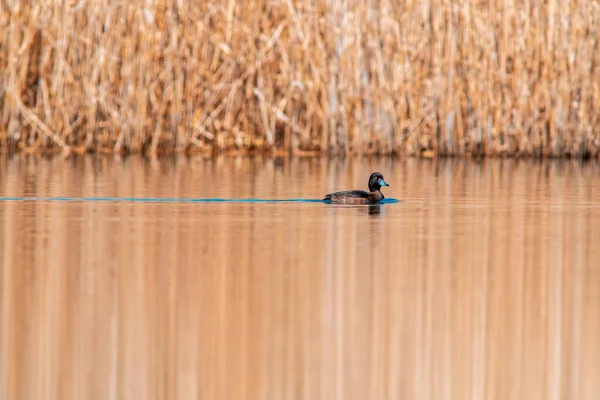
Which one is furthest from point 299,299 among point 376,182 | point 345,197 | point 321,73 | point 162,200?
point 321,73

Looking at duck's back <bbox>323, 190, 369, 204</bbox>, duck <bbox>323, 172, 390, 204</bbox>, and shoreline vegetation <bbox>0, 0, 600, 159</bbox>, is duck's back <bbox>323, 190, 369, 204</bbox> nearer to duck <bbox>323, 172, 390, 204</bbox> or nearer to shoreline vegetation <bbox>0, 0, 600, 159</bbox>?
duck <bbox>323, 172, 390, 204</bbox>

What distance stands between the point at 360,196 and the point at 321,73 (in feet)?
17.1

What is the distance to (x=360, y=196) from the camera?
A: 9.53m

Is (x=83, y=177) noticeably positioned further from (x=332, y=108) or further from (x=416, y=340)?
(x=416, y=340)

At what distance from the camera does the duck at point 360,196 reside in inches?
372

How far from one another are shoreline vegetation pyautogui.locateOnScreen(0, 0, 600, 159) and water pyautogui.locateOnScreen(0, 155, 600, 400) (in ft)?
15.8

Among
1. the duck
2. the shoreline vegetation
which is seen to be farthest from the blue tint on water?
the shoreline vegetation

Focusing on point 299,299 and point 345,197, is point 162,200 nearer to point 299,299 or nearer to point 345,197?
point 345,197

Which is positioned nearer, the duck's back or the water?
the water

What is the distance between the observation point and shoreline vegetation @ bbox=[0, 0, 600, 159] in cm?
1441

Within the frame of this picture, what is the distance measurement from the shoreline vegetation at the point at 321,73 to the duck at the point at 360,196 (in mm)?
4886

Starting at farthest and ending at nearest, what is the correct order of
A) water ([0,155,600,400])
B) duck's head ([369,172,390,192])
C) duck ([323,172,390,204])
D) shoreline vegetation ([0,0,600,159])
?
shoreline vegetation ([0,0,600,159]) < duck's head ([369,172,390,192]) < duck ([323,172,390,204]) < water ([0,155,600,400])

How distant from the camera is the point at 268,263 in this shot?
20.4ft

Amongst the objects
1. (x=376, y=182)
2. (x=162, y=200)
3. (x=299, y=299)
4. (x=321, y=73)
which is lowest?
(x=299, y=299)
